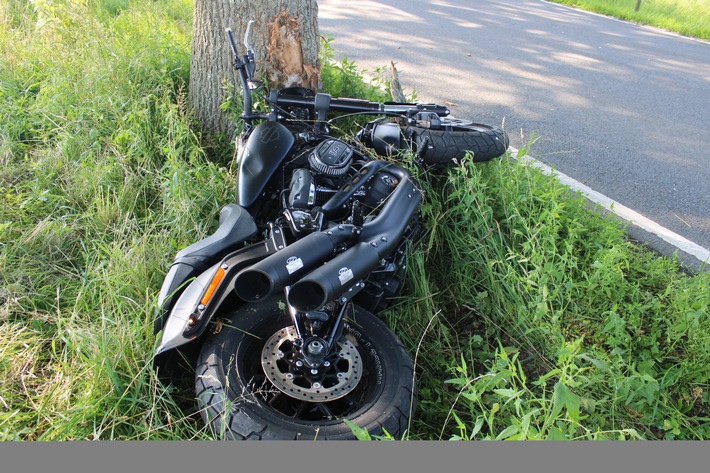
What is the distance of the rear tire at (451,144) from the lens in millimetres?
3297

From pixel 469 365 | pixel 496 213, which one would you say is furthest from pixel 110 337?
pixel 496 213

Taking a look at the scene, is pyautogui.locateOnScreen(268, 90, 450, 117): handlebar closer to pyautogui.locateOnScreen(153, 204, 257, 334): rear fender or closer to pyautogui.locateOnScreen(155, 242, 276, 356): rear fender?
pyautogui.locateOnScreen(153, 204, 257, 334): rear fender

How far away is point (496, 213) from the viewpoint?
3.42 meters

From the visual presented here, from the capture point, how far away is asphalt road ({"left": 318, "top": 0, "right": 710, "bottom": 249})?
15.0ft

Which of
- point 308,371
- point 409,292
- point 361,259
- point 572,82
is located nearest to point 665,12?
point 572,82

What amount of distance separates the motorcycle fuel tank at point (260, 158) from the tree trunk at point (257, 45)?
132 cm

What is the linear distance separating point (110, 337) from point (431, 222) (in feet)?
6.34

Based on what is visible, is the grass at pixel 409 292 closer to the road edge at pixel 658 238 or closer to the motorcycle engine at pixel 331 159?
the road edge at pixel 658 238

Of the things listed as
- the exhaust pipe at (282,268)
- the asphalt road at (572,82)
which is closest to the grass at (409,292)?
the exhaust pipe at (282,268)

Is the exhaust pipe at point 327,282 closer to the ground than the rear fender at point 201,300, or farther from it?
farther from it

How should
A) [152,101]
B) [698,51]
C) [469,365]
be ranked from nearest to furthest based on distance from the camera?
[469,365], [152,101], [698,51]

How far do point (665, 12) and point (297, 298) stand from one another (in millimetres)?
11711

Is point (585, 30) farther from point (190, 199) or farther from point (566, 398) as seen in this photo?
point (566, 398)

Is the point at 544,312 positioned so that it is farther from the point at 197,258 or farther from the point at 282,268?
the point at 197,258
